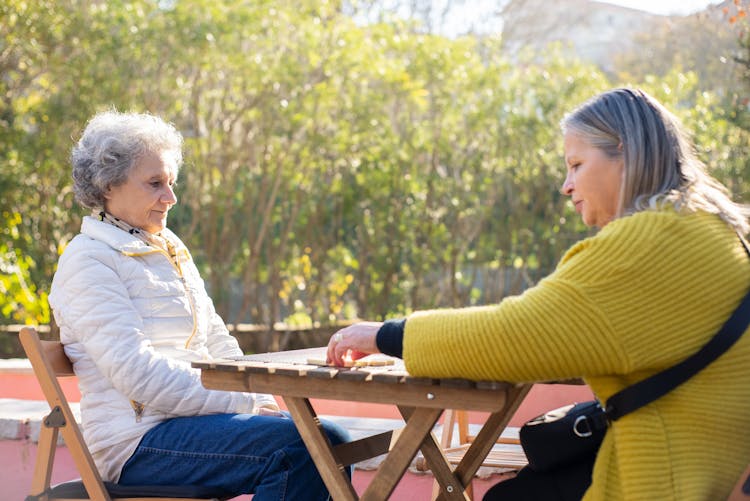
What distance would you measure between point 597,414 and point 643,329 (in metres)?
0.29

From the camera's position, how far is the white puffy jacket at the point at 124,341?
110 inches

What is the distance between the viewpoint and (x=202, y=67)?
9.20 metres

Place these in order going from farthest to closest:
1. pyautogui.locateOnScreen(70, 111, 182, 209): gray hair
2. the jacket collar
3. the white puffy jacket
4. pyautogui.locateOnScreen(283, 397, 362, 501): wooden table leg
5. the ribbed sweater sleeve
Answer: pyautogui.locateOnScreen(70, 111, 182, 209): gray hair < the jacket collar < the white puffy jacket < pyautogui.locateOnScreen(283, 397, 362, 501): wooden table leg < the ribbed sweater sleeve

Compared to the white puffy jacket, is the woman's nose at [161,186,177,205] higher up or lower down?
higher up

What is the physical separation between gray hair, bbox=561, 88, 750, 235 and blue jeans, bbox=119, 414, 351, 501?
1058 millimetres

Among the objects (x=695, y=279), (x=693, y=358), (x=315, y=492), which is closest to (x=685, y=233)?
(x=695, y=279)

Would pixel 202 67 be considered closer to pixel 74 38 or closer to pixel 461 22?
pixel 74 38

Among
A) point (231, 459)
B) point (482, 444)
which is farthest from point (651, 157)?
point (231, 459)

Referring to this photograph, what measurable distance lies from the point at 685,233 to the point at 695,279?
97 mm

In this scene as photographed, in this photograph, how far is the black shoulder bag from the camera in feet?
7.03

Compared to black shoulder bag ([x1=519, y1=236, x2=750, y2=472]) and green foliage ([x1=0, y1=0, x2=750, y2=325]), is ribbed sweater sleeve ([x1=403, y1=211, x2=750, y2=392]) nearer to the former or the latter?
black shoulder bag ([x1=519, y1=236, x2=750, y2=472])

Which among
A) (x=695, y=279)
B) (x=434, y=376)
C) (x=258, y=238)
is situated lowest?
(x=258, y=238)

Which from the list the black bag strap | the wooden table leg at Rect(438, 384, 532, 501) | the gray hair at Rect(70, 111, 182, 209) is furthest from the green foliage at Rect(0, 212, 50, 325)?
the black bag strap

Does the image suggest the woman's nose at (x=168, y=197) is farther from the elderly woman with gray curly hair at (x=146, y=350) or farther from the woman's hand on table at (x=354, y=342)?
the woman's hand on table at (x=354, y=342)
